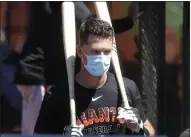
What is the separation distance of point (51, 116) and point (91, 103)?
0.23 meters

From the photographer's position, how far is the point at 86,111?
3.42m

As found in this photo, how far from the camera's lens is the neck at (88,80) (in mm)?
3432

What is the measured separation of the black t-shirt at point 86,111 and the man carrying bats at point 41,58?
2.78 feet

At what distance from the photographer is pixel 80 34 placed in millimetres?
3393

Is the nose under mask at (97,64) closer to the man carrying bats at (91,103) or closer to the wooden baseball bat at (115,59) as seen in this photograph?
the man carrying bats at (91,103)

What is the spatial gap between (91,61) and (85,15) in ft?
3.09

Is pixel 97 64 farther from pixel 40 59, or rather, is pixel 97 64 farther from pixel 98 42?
pixel 40 59

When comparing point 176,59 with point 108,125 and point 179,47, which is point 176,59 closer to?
point 179,47

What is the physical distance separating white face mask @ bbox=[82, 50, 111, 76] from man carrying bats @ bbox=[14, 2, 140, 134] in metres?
0.87

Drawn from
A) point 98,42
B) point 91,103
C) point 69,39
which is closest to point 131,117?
point 91,103

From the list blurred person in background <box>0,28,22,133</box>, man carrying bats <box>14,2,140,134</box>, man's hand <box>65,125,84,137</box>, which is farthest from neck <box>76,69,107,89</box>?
blurred person in background <box>0,28,22,133</box>

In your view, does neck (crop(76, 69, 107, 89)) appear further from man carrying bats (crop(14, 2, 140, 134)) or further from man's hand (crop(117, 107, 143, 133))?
man carrying bats (crop(14, 2, 140, 134))

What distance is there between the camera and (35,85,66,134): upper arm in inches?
133

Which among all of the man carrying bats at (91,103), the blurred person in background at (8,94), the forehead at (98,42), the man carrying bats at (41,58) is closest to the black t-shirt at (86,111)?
the man carrying bats at (91,103)
